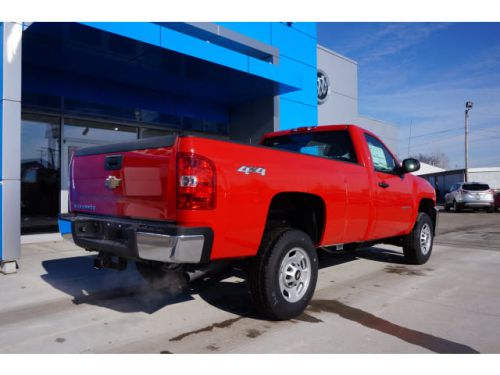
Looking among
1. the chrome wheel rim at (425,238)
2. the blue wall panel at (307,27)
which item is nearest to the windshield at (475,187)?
the blue wall panel at (307,27)

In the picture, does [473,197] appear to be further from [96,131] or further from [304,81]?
[96,131]

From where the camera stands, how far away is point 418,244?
20.8 feet

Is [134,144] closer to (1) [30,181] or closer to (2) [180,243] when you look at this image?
(2) [180,243]

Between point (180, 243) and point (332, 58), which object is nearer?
point (180, 243)

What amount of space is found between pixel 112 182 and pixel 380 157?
11.7 feet

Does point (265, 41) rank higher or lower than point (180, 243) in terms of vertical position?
higher

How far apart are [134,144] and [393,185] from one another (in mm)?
3593

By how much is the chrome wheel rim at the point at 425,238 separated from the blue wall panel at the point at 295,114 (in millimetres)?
6089

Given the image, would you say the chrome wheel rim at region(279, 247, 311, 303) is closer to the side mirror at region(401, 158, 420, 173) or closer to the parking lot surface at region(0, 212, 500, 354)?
the parking lot surface at region(0, 212, 500, 354)

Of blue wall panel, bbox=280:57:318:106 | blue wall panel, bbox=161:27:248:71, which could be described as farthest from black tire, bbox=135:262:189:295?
blue wall panel, bbox=280:57:318:106

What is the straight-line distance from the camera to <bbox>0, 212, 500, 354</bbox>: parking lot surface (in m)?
3.26

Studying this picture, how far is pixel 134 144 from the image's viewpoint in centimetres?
350

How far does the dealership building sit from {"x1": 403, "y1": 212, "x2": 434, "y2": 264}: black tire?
4922 millimetres
